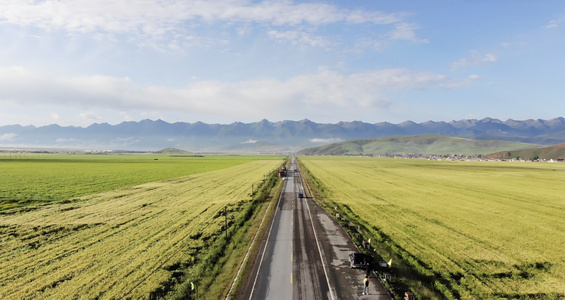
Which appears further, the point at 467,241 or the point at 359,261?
the point at 467,241

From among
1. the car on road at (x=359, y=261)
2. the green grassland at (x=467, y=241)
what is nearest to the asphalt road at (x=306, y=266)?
the car on road at (x=359, y=261)

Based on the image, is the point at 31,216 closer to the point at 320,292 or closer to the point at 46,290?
the point at 46,290

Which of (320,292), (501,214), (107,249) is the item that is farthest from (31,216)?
(501,214)

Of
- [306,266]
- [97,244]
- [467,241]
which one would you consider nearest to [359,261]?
[306,266]

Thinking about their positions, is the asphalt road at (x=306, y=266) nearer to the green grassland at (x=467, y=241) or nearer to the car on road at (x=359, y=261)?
the car on road at (x=359, y=261)

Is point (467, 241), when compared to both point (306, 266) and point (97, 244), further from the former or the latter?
point (97, 244)
